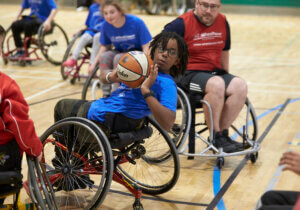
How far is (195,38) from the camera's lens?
3.87 meters

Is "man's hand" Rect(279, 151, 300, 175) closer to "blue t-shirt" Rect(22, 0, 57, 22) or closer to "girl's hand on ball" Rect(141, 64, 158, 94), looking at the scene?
"girl's hand on ball" Rect(141, 64, 158, 94)

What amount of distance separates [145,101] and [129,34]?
6.06ft

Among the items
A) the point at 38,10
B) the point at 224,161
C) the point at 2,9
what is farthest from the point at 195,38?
the point at 2,9

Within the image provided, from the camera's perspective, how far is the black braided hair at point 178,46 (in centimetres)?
310

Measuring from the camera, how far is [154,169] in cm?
361

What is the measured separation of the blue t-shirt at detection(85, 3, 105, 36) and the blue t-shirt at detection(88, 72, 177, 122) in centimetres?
323

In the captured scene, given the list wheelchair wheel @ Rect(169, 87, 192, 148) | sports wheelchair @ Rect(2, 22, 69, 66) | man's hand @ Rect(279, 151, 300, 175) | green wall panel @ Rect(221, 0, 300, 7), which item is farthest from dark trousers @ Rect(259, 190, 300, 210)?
green wall panel @ Rect(221, 0, 300, 7)

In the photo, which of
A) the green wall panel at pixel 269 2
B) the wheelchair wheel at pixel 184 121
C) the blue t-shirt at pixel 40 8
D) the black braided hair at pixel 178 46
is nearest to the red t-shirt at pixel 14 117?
the black braided hair at pixel 178 46

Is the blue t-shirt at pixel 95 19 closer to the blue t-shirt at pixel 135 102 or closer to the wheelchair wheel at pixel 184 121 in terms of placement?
the wheelchair wheel at pixel 184 121

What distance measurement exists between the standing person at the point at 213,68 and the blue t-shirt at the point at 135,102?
746 millimetres

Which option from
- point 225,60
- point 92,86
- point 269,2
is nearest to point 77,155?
point 225,60

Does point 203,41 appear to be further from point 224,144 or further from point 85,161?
point 85,161

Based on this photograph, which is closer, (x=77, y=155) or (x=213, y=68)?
(x=77, y=155)

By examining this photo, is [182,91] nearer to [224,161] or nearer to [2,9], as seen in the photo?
[224,161]
